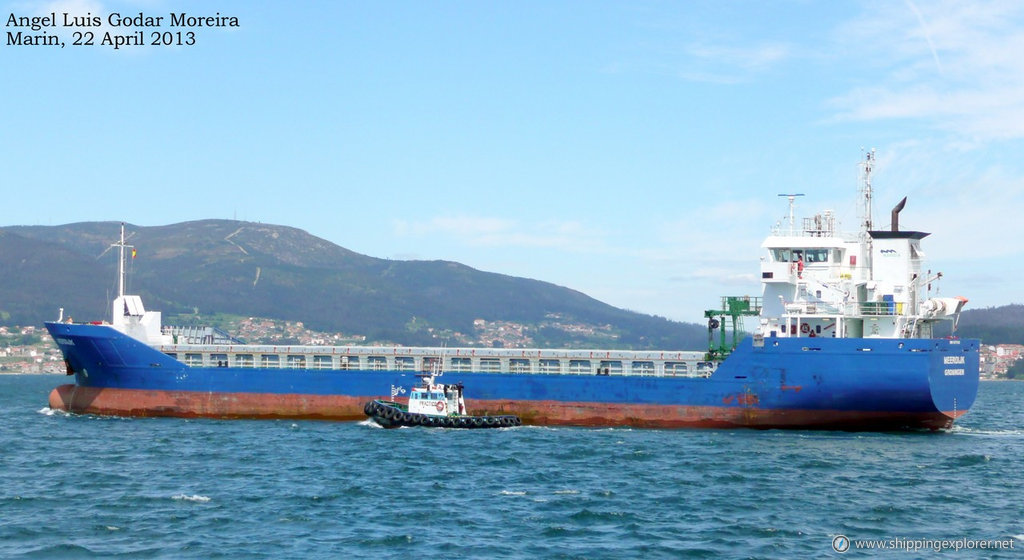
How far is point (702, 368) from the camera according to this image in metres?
42.8

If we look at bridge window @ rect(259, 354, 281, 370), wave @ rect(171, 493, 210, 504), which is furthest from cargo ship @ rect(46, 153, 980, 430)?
wave @ rect(171, 493, 210, 504)

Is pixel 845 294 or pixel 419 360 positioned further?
pixel 419 360

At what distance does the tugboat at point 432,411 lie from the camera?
40.9m

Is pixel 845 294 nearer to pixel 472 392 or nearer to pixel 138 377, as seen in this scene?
pixel 472 392

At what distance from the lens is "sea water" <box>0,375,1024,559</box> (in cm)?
2203

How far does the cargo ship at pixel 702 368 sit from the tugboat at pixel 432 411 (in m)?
0.93

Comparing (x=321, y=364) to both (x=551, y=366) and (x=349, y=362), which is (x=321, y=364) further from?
(x=551, y=366)

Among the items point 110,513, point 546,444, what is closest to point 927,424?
point 546,444

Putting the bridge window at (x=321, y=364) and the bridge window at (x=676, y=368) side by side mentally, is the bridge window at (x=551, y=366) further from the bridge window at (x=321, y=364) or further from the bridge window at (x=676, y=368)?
the bridge window at (x=321, y=364)

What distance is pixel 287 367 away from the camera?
4594 centimetres

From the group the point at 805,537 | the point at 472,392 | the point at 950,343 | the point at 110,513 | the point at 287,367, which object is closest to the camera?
the point at 805,537

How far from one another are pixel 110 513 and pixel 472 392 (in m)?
19.9

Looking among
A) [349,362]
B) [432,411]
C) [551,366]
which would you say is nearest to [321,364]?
[349,362]

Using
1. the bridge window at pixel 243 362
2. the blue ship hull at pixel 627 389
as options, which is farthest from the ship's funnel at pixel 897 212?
the bridge window at pixel 243 362
